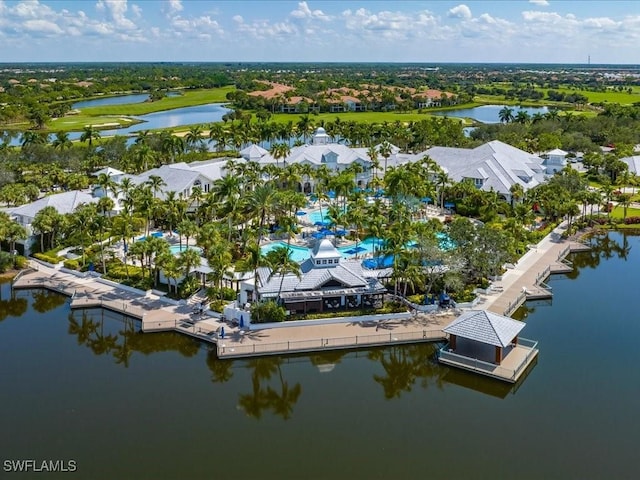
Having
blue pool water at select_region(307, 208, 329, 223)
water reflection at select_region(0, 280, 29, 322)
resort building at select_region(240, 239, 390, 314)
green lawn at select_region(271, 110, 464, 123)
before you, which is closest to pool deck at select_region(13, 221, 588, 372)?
water reflection at select_region(0, 280, 29, 322)

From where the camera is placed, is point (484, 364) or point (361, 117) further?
point (361, 117)

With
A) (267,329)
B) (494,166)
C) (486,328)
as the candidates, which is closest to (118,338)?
(267,329)

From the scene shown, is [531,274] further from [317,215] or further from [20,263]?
[20,263]

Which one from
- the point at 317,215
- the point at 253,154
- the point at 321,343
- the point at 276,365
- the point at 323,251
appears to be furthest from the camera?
the point at 253,154

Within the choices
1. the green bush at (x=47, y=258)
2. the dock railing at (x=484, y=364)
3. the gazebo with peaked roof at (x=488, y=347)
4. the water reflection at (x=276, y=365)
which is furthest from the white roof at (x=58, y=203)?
the gazebo with peaked roof at (x=488, y=347)

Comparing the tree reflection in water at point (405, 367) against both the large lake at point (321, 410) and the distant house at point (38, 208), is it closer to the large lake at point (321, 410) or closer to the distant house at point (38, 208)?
the large lake at point (321, 410)

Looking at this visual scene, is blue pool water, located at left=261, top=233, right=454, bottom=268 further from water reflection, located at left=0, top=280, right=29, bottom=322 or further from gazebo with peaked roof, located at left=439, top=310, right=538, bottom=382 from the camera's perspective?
water reflection, located at left=0, top=280, right=29, bottom=322

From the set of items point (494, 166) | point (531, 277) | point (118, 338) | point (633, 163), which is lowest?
point (118, 338)
